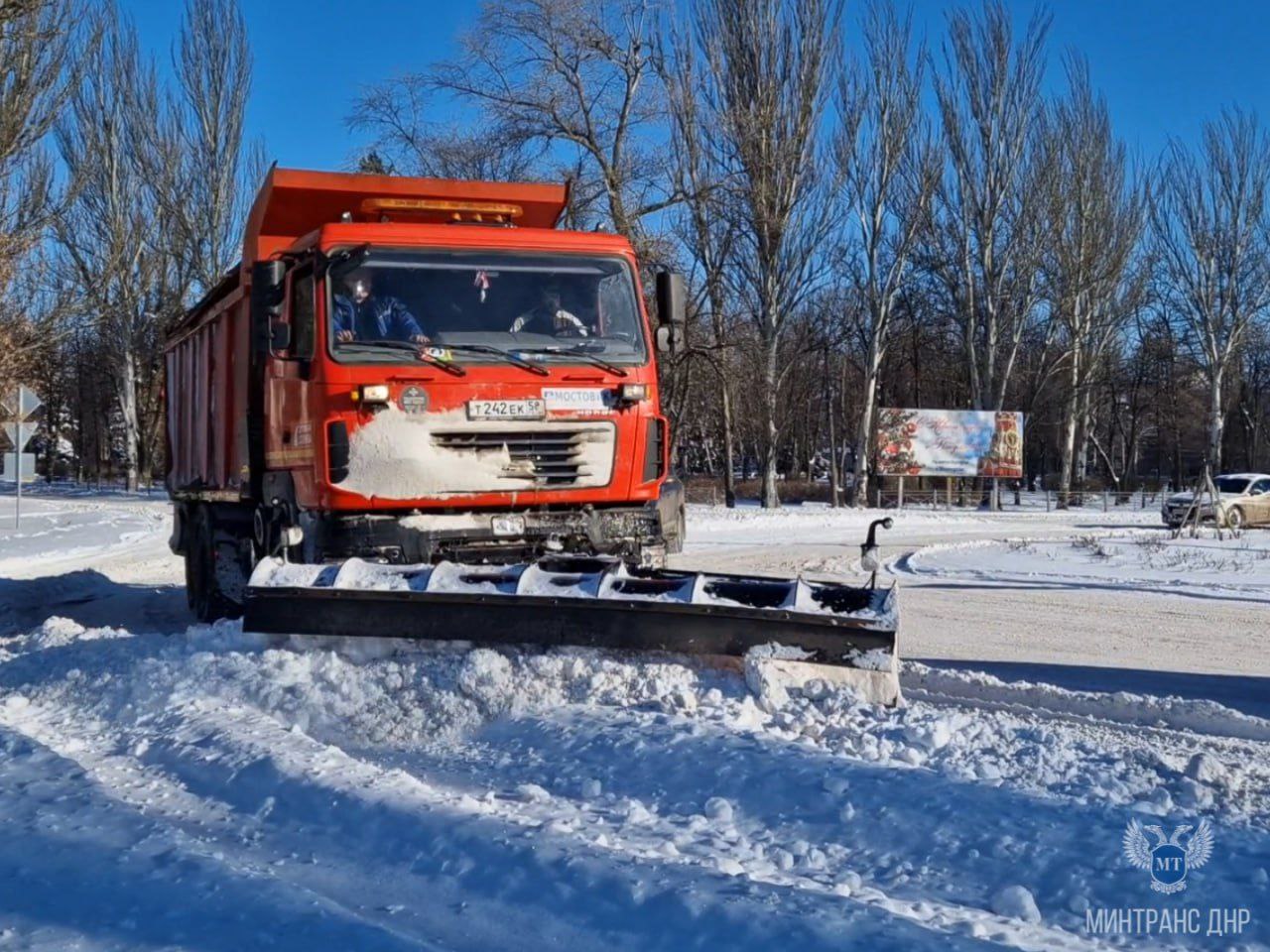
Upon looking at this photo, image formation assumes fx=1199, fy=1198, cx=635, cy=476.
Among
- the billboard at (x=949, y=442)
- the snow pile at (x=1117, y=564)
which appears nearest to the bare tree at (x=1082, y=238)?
the billboard at (x=949, y=442)

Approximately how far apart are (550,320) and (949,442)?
3470 centimetres

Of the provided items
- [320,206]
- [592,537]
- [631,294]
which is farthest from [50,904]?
[320,206]

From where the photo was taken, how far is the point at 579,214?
2853cm

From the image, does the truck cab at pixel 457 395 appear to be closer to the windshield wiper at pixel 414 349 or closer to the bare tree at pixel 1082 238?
the windshield wiper at pixel 414 349

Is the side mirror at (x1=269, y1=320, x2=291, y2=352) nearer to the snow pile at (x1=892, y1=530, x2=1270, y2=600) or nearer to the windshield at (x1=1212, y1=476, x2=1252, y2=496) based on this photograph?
the snow pile at (x1=892, y1=530, x2=1270, y2=600)

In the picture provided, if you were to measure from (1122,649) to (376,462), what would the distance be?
20.2ft

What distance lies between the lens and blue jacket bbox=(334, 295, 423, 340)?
7.44 m

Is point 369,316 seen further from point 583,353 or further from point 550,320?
point 583,353

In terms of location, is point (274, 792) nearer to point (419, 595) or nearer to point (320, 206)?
point (419, 595)

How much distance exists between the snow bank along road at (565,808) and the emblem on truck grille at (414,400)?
1.63 meters

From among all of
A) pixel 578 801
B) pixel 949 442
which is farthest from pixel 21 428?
pixel 949 442

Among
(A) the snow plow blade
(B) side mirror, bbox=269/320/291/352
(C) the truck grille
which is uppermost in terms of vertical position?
(B) side mirror, bbox=269/320/291/352

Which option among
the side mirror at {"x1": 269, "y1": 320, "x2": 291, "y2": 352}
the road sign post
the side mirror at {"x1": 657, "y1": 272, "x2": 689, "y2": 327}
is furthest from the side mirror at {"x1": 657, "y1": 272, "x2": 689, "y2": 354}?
the road sign post

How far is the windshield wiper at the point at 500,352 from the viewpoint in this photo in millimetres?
7480
